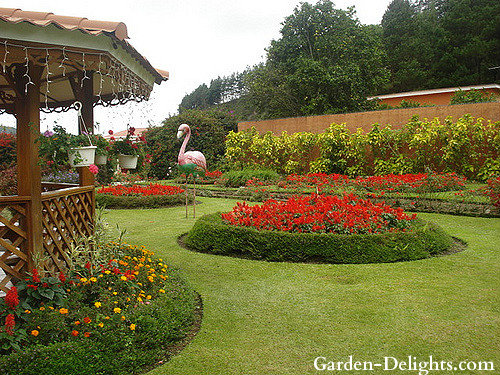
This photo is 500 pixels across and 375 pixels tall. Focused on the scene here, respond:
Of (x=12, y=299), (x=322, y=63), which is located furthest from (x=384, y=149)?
(x=12, y=299)

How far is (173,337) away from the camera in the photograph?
10.9ft

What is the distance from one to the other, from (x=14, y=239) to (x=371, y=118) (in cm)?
1459

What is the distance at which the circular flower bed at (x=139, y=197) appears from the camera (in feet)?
39.1

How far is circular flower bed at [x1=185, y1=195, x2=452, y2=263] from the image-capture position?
225 inches

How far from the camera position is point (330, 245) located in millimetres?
5719

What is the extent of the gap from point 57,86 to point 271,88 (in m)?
21.2

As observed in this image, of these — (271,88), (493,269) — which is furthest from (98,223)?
(271,88)

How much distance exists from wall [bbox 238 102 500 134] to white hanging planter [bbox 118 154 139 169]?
1264 centimetres

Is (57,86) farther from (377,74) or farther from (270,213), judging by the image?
(377,74)

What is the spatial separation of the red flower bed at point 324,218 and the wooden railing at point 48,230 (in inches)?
108

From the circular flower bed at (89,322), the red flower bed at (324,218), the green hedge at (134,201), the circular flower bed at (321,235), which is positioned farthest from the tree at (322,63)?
the circular flower bed at (89,322)

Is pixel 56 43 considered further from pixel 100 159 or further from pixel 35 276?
pixel 35 276

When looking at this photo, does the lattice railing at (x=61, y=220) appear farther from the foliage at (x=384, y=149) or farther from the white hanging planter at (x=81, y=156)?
the foliage at (x=384, y=149)

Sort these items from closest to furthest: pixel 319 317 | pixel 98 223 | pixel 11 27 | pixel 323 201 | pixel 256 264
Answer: pixel 11 27, pixel 319 317, pixel 98 223, pixel 256 264, pixel 323 201
